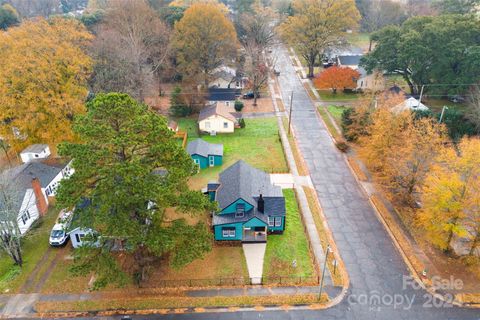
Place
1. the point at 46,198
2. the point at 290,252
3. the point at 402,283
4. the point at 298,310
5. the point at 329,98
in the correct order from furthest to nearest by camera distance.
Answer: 1. the point at 329,98
2. the point at 46,198
3. the point at 290,252
4. the point at 402,283
5. the point at 298,310

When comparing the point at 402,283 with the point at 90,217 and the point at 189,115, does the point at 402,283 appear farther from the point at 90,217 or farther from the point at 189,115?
the point at 189,115

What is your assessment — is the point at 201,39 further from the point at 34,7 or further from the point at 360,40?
the point at 34,7

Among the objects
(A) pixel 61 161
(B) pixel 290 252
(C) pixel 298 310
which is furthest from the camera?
(A) pixel 61 161

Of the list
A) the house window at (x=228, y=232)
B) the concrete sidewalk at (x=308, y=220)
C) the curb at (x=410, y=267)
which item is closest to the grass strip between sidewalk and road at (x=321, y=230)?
the concrete sidewalk at (x=308, y=220)

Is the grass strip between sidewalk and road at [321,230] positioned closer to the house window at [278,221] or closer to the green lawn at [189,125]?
the house window at [278,221]

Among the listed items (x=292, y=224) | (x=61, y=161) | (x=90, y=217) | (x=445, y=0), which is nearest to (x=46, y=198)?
(x=61, y=161)
